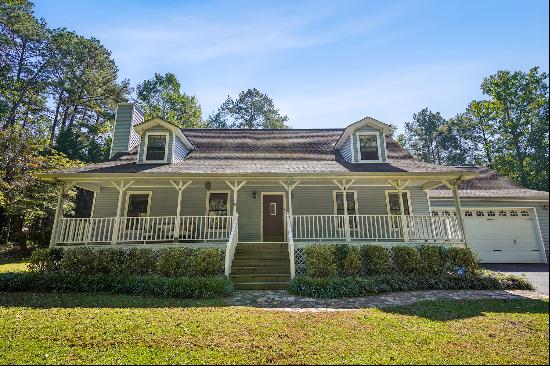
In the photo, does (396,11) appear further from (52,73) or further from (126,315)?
(52,73)

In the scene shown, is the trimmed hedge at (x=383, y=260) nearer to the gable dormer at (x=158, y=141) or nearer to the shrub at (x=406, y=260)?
the shrub at (x=406, y=260)

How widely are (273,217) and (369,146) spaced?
19.0ft

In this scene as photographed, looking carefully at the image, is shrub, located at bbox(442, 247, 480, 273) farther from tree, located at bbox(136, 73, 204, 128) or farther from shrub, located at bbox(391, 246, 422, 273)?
tree, located at bbox(136, 73, 204, 128)

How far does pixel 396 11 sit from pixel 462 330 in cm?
553

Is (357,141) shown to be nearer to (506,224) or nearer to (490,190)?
(490,190)

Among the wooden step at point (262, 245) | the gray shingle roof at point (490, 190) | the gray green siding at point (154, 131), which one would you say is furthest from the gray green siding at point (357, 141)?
the gray green siding at point (154, 131)

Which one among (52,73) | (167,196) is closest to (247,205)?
(167,196)

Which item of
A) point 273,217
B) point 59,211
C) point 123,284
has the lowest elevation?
point 123,284

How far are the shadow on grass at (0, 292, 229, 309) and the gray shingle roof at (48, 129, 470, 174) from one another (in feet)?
15.4

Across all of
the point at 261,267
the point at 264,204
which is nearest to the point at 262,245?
the point at 261,267

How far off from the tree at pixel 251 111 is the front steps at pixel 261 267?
28743 millimetres

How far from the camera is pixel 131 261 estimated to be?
9.62 m

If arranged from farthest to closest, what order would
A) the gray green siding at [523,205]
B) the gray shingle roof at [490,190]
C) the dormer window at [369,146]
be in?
the gray shingle roof at [490,190] → the gray green siding at [523,205] → the dormer window at [369,146]

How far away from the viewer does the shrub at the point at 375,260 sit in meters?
9.59
